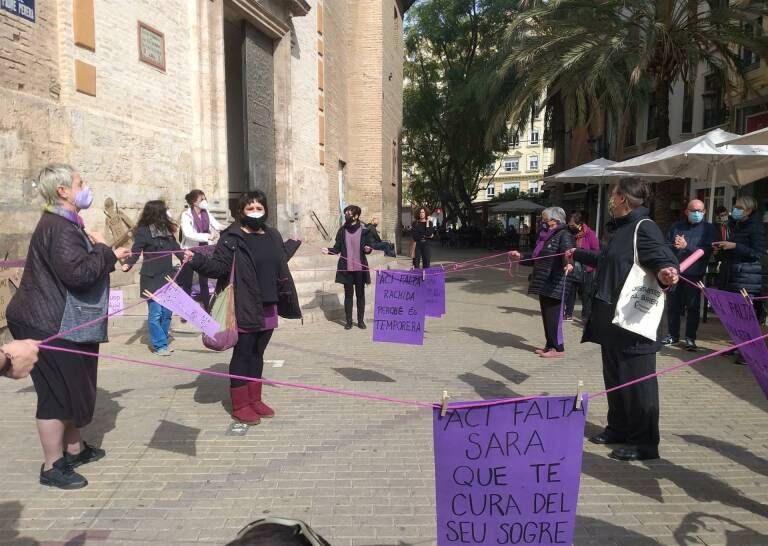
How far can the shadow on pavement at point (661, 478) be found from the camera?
352 cm

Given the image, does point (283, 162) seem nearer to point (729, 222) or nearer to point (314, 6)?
point (314, 6)

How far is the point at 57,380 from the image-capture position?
3.46 metres

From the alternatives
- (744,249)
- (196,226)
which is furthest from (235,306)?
(744,249)

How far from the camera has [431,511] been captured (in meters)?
3.36

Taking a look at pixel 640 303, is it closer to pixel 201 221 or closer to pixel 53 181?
pixel 53 181

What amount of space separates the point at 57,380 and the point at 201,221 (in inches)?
189

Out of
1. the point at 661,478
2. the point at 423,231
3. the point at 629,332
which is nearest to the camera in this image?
the point at 661,478

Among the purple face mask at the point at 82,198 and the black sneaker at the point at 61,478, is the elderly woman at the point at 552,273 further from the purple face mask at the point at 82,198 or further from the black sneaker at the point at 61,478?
the black sneaker at the point at 61,478

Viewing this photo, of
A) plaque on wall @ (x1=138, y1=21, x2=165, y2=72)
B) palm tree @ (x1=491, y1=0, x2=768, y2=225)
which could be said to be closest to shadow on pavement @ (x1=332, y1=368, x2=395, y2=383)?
plaque on wall @ (x1=138, y1=21, x2=165, y2=72)

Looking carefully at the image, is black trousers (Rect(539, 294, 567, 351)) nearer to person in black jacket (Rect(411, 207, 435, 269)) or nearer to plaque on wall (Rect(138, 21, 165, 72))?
person in black jacket (Rect(411, 207, 435, 269))

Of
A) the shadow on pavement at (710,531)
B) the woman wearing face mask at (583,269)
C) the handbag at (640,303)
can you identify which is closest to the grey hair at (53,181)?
the handbag at (640,303)

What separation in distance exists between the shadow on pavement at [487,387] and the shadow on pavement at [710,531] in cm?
A: 232

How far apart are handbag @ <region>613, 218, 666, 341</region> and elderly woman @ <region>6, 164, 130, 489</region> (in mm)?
3424

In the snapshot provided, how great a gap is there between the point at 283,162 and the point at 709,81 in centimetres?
1513
